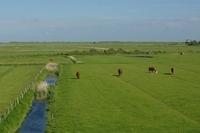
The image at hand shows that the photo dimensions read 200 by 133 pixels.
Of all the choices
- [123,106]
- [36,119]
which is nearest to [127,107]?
[123,106]

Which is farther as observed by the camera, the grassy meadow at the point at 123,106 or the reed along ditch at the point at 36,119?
the reed along ditch at the point at 36,119

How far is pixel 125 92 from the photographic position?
125 ft

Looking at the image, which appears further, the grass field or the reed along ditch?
the reed along ditch

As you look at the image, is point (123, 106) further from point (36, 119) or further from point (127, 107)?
point (36, 119)

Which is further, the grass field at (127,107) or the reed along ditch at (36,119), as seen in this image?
the reed along ditch at (36,119)

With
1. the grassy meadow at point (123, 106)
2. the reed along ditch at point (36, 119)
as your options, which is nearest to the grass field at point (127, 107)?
the grassy meadow at point (123, 106)

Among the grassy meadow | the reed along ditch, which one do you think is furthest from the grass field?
the reed along ditch

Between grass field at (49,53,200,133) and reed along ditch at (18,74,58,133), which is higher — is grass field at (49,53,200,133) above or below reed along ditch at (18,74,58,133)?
above

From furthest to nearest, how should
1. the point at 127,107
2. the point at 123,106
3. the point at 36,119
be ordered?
the point at 123,106, the point at 127,107, the point at 36,119

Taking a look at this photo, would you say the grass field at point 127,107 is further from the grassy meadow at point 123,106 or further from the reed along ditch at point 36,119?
the reed along ditch at point 36,119

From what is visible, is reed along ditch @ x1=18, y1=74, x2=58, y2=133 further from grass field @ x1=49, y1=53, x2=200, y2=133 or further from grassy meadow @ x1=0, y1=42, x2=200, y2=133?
grass field @ x1=49, y1=53, x2=200, y2=133

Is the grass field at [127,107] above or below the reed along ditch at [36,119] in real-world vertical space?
above

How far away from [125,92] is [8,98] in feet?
30.1

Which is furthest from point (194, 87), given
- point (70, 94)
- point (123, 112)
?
point (123, 112)
